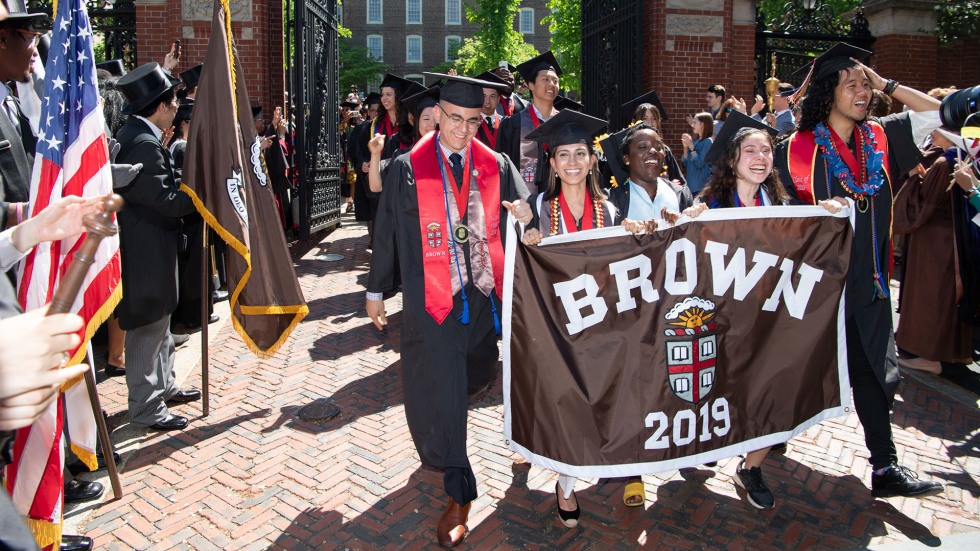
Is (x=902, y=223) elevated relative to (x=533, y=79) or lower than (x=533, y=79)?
lower

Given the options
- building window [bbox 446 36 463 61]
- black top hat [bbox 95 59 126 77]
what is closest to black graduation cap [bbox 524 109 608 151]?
black top hat [bbox 95 59 126 77]

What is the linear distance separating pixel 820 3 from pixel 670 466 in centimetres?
1126

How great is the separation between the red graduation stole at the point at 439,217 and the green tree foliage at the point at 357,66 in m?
49.9

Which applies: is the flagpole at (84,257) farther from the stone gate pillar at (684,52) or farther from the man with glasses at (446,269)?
the stone gate pillar at (684,52)

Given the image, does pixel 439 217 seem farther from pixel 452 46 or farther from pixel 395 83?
pixel 452 46

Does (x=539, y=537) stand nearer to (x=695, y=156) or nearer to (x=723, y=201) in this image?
(x=723, y=201)

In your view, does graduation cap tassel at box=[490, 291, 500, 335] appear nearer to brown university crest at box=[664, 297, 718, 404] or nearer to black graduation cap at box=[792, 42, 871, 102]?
brown university crest at box=[664, 297, 718, 404]

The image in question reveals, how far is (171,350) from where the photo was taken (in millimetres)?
5309

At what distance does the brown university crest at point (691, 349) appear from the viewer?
11.7 ft

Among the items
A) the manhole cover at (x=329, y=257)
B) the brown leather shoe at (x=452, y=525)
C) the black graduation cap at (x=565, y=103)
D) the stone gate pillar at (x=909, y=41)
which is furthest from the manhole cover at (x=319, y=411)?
the stone gate pillar at (x=909, y=41)

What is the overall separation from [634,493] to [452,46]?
52395 mm

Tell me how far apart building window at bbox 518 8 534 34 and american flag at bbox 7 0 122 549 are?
51373mm

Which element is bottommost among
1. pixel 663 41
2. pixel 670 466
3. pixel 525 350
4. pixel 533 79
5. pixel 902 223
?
pixel 670 466

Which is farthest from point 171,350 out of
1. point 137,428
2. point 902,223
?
point 902,223
